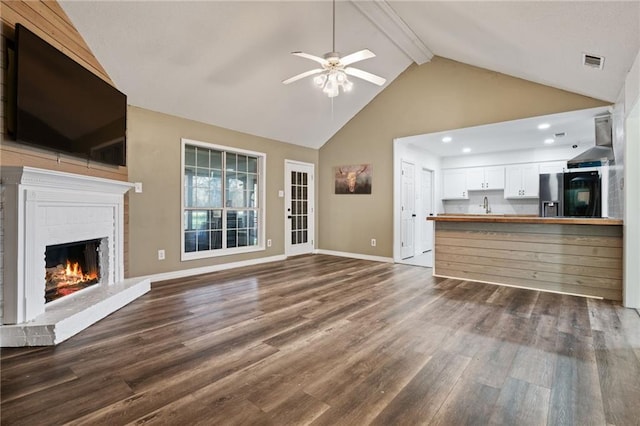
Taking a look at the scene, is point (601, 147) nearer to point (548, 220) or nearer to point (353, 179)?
point (548, 220)

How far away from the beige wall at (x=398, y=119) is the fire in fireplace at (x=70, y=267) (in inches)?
175

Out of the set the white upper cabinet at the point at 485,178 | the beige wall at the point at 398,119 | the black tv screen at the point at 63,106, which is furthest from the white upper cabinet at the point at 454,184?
the black tv screen at the point at 63,106

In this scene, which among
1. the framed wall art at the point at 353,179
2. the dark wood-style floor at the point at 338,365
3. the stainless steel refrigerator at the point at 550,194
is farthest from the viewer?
the framed wall art at the point at 353,179

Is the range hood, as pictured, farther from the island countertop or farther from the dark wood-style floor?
the dark wood-style floor

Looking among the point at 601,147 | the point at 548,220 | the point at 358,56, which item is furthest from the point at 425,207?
the point at 358,56

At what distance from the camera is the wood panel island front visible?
11.7ft

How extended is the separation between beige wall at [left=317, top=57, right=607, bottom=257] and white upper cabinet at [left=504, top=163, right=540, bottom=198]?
9.01 feet

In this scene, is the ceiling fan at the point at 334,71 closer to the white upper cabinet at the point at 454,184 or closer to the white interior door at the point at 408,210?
the white interior door at the point at 408,210

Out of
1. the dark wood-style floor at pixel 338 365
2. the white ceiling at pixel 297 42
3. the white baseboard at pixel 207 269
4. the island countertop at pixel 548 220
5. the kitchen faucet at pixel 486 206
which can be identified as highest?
the white ceiling at pixel 297 42

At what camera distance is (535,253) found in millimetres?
3949

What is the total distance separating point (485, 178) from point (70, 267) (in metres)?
7.83

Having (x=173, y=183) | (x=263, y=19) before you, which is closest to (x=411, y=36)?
(x=263, y=19)

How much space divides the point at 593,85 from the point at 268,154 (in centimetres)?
490

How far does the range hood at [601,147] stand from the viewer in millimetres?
4211
